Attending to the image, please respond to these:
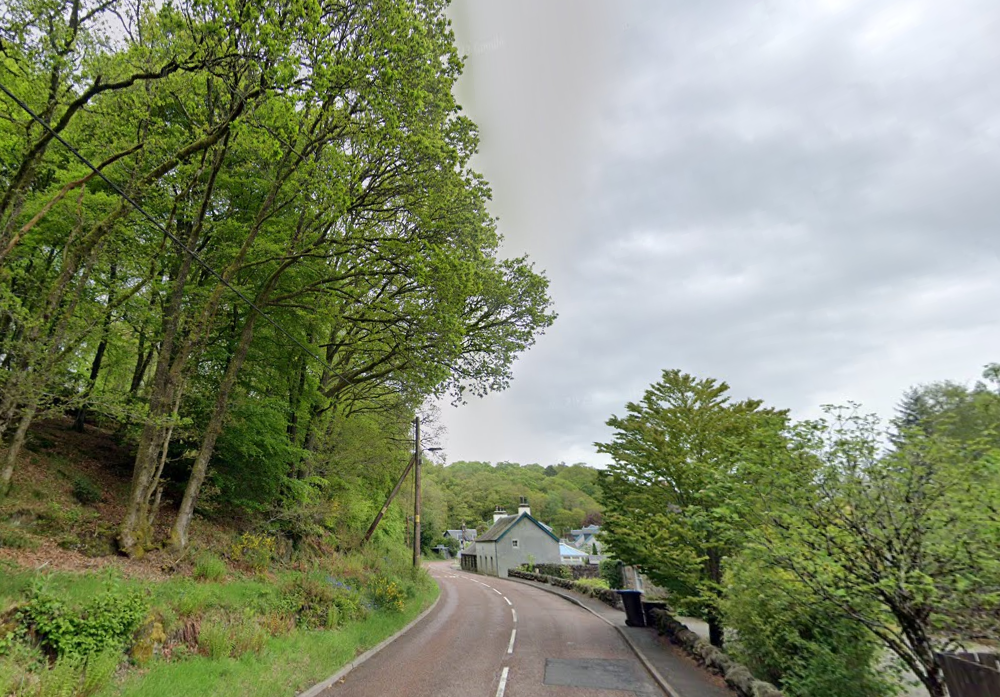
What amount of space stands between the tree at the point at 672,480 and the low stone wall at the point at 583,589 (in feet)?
30.8

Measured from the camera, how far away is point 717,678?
9.53 meters

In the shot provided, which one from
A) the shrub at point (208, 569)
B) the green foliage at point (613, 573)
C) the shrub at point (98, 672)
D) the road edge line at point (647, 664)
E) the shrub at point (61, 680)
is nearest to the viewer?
the shrub at point (61, 680)

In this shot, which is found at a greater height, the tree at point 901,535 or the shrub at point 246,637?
the tree at point 901,535

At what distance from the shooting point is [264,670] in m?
7.85

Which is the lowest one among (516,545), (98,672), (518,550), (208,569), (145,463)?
(518,550)

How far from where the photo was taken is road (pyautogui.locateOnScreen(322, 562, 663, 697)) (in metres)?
8.59

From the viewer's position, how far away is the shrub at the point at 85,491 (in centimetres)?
1127

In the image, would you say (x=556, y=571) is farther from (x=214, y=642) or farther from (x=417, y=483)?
(x=214, y=642)

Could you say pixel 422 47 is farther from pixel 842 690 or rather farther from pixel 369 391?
pixel 369 391

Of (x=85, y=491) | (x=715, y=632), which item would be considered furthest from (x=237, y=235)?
(x=715, y=632)

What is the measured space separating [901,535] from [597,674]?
6.64 metres

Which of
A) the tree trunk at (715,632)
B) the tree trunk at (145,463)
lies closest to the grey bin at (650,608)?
the tree trunk at (715,632)

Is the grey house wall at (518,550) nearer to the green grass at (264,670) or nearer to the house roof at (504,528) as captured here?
the house roof at (504,528)

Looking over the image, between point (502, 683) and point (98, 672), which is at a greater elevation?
point (98, 672)
